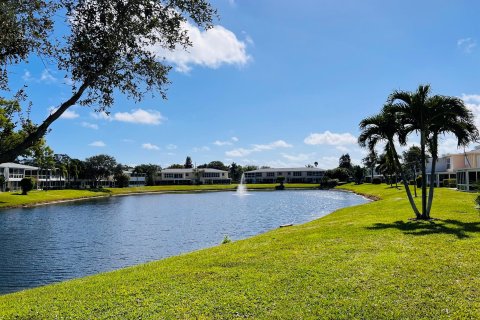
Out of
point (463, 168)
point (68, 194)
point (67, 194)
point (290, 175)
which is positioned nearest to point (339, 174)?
point (290, 175)

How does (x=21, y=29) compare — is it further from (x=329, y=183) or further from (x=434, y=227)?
(x=329, y=183)

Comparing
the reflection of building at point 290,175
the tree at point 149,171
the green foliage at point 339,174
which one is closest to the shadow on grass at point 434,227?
the green foliage at point 339,174

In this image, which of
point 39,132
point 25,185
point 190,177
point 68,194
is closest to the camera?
point 39,132

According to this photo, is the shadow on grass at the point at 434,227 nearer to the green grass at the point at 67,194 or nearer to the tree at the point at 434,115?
the tree at the point at 434,115

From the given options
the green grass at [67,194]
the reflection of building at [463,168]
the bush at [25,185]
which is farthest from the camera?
the bush at [25,185]

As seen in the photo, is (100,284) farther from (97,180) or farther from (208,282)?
(97,180)

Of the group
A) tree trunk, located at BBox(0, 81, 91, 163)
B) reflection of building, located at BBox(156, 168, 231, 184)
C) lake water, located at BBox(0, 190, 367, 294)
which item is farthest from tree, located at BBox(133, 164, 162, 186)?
tree trunk, located at BBox(0, 81, 91, 163)

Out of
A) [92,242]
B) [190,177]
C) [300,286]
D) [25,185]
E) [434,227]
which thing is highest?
[190,177]

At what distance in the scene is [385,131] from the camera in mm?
22125

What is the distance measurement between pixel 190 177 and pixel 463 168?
133 metres

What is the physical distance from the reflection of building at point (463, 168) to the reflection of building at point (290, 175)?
276 ft

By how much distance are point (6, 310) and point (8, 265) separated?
15609 mm

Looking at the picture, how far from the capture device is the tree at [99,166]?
146125 millimetres

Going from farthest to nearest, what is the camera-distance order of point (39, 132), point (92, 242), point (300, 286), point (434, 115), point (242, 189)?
1. point (242, 189)
2. point (92, 242)
3. point (434, 115)
4. point (300, 286)
5. point (39, 132)
